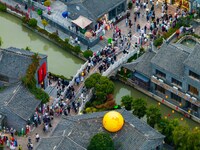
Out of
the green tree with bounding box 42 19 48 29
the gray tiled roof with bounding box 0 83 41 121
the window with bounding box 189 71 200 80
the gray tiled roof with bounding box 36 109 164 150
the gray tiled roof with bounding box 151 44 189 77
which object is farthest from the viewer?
the green tree with bounding box 42 19 48 29

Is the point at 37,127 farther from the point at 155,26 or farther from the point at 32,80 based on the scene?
the point at 155,26

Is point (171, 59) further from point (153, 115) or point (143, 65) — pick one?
point (153, 115)

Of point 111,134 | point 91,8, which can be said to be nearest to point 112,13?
point 91,8

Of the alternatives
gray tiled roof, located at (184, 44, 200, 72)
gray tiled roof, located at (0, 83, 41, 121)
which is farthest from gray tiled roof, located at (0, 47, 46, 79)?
gray tiled roof, located at (184, 44, 200, 72)

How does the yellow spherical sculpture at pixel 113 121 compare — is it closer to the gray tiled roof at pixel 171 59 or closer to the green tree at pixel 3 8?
the gray tiled roof at pixel 171 59

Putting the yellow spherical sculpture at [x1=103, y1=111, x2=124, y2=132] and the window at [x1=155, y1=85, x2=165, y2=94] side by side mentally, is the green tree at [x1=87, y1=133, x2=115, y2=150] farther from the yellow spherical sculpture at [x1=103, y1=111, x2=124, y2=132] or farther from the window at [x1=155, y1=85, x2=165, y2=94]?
the window at [x1=155, y1=85, x2=165, y2=94]

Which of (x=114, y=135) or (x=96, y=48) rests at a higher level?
(x=96, y=48)

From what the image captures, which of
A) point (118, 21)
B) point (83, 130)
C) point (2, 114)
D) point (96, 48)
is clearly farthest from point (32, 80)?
point (118, 21)

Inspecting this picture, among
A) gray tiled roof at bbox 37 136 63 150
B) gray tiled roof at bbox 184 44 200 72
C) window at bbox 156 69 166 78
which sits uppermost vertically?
gray tiled roof at bbox 184 44 200 72
